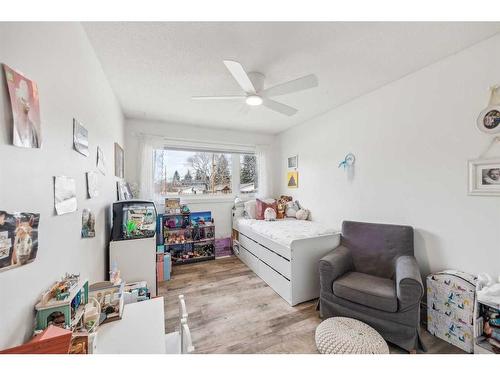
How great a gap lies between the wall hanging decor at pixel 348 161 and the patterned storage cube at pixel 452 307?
1418 mm

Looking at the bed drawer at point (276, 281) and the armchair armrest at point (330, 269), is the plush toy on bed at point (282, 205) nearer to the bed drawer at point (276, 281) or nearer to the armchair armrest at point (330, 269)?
the bed drawer at point (276, 281)

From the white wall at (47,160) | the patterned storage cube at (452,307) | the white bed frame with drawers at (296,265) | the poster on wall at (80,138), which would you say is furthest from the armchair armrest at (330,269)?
the poster on wall at (80,138)

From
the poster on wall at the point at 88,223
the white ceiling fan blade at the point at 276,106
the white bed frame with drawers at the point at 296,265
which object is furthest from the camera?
the white bed frame with drawers at the point at 296,265

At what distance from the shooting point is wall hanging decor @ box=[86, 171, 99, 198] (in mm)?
1389

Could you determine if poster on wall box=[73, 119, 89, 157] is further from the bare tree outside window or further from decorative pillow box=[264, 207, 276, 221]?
decorative pillow box=[264, 207, 276, 221]

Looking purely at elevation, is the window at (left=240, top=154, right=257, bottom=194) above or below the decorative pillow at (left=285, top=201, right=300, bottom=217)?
above

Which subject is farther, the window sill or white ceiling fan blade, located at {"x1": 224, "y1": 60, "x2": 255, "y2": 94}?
the window sill

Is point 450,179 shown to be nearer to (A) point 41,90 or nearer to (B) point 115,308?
(B) point 115,308

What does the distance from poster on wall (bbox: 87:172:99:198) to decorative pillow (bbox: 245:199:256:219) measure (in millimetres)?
2350

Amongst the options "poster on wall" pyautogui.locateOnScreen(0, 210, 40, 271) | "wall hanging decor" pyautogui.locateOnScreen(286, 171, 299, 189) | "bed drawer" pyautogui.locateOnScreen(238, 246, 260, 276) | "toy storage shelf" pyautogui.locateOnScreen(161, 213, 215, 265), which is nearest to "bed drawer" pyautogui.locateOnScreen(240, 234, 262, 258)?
"bed drawer" pyautogui.locateOnScreen(238, 246, 260, 276)

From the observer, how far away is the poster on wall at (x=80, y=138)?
116 cm
